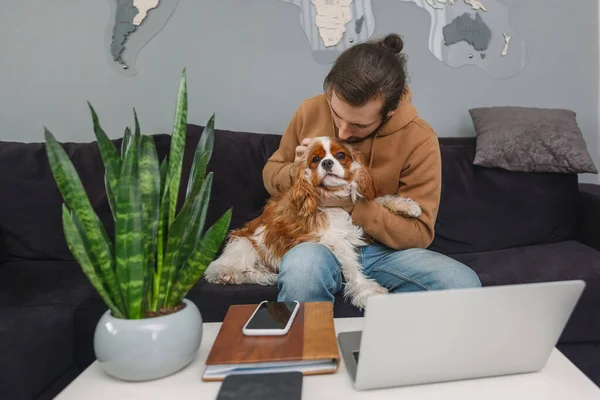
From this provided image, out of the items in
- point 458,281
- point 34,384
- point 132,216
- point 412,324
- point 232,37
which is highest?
point 232,37

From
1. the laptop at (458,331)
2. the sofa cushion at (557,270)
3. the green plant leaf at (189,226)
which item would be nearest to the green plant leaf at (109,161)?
the green plant leaf at (189,226)

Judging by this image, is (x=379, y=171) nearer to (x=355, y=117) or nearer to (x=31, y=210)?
(x=355, y=117)

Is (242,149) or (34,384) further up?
(242,149)

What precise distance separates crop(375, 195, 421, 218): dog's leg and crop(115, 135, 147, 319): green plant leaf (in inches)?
40.0

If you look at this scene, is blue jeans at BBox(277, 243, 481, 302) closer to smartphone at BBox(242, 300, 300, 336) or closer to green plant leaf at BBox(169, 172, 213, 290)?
smartphone at BBox(242, 300, 300, 336)

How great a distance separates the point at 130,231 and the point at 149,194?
0.07 metres

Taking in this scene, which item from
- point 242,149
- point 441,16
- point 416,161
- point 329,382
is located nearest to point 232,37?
point 242,149

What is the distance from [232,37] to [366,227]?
1314 millimetres

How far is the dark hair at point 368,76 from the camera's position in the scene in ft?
4.95

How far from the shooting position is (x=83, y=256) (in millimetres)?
834

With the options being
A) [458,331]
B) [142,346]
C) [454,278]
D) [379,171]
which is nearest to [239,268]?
[379,171]

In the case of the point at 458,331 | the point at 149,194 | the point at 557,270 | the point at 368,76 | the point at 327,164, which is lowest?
the point at 557,270

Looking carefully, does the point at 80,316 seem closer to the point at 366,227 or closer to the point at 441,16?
the point at 366,227

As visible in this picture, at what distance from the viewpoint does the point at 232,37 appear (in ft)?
8.12
